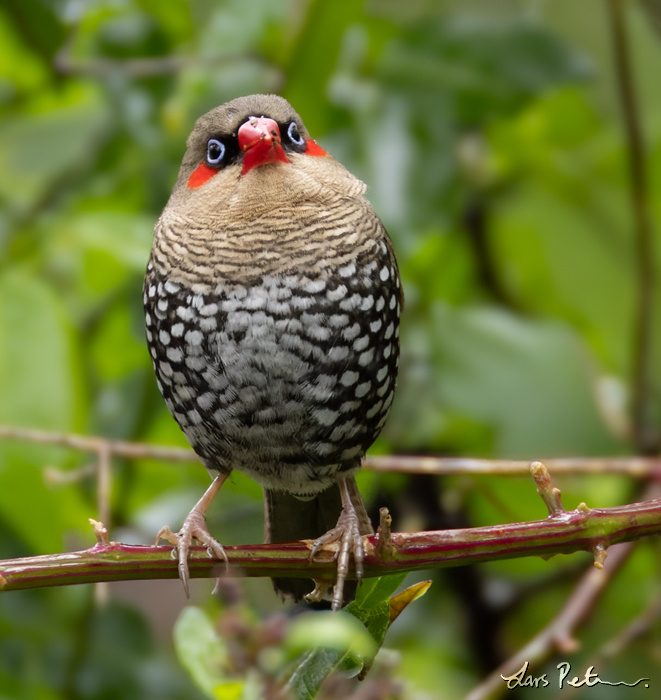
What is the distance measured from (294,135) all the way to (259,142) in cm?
23

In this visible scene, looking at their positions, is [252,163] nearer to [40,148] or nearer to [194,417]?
[194,417]

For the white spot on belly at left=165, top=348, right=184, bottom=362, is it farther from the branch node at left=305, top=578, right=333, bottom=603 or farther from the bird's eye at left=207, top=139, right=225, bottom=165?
the branch node at left=305, top=578, right=333, bottom=603

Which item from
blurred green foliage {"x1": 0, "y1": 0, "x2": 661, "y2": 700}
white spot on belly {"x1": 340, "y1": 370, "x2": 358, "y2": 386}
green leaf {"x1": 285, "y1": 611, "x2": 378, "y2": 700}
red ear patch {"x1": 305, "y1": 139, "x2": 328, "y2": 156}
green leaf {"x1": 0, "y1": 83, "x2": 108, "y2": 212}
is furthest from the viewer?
green leaf {"x1": 0, "y1": 83, "x2": 108, "y2": 212}

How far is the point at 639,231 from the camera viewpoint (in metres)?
3.32

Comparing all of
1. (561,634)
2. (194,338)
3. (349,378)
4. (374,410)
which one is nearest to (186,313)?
(194,338)

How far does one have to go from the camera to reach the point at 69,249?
11.7 feet

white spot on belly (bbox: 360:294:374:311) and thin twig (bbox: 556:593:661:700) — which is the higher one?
white spot on belly (bbox: 360:294:374:311)

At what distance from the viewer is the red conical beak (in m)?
2.12

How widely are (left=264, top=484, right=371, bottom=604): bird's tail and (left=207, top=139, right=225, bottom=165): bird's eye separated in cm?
86

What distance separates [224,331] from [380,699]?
3.00 ft

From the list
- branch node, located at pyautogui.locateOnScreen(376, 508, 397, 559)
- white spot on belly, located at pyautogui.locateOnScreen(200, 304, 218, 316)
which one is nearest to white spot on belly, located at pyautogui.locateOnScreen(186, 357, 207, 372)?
Answer: white spot on belly, located at pyautogui.locateOnScreen(200, 304, 218, 316)

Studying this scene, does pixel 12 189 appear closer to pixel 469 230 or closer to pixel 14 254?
pixel 14 254

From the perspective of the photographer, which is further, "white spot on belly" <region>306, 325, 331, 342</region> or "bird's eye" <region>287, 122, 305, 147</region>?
"bird's eye" <region>287, 122, 305, 147</region>

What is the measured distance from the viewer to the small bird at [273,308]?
2.13 meters
